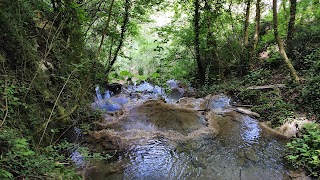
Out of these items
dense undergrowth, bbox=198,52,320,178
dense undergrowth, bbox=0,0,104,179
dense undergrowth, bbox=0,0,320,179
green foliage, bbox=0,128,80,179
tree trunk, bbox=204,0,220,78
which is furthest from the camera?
tree trunk, bbox=204,0,220,78

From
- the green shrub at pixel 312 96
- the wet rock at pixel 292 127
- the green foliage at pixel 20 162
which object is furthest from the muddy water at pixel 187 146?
the green foliage at pixel 20 162

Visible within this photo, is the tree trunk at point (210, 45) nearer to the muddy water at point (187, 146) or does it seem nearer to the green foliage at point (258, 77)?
the green foliage at point (258, 77)

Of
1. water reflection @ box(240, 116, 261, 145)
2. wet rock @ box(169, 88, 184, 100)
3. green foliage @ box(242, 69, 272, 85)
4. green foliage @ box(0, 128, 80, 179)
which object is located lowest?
water reflection @ box(240, 116, 261, 145)

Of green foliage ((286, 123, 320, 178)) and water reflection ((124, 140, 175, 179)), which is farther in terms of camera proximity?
water reflection ((124, 140, 175, 179))

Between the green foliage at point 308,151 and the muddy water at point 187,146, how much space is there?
0.27 m

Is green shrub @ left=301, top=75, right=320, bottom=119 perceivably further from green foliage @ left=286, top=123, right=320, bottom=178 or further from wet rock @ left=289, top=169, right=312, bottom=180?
wet rock @ left=289, top=169, right=312, bottom=180

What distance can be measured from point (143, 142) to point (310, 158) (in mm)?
3494

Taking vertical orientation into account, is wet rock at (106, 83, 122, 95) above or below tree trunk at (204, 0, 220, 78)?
below

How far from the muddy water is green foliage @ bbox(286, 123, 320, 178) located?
0.27 meters

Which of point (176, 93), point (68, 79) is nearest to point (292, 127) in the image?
point (68, 79)

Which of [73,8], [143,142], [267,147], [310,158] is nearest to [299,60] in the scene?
[267,147]

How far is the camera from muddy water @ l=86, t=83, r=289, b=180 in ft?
14.5

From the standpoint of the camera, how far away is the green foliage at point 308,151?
4070 millimetres

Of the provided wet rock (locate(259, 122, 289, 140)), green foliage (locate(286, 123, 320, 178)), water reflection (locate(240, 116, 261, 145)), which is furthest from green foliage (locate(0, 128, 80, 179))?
wet rock (locate(259, 122, 289, 140))
